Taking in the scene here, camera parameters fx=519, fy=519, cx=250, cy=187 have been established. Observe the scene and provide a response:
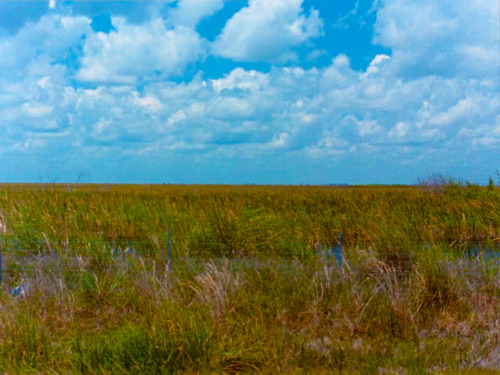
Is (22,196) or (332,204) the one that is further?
(332,204)

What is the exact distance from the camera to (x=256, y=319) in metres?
5.52

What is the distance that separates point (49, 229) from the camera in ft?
36.4

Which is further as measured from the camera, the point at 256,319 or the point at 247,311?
the point at 247,311

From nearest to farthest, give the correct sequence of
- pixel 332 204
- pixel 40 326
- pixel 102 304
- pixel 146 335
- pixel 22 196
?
pixel 146 335
pixel 40 326
pixel 102 304
pixel 22 196
pixel 332 204

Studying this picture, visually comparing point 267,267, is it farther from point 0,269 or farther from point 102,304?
point 0,269

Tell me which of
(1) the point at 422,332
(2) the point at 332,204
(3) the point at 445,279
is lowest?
(1) the point at 422,332

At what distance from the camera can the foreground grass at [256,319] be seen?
479 cm

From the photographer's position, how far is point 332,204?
18594 mm

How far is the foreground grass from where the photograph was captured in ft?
15.7

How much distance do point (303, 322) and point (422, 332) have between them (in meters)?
1.34

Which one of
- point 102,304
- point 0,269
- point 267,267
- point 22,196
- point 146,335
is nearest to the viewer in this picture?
point 146,335

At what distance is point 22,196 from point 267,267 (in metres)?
12.3

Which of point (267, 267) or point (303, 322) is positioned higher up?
point (267, 267)

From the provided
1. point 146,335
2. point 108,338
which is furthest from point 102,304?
point 146,335
